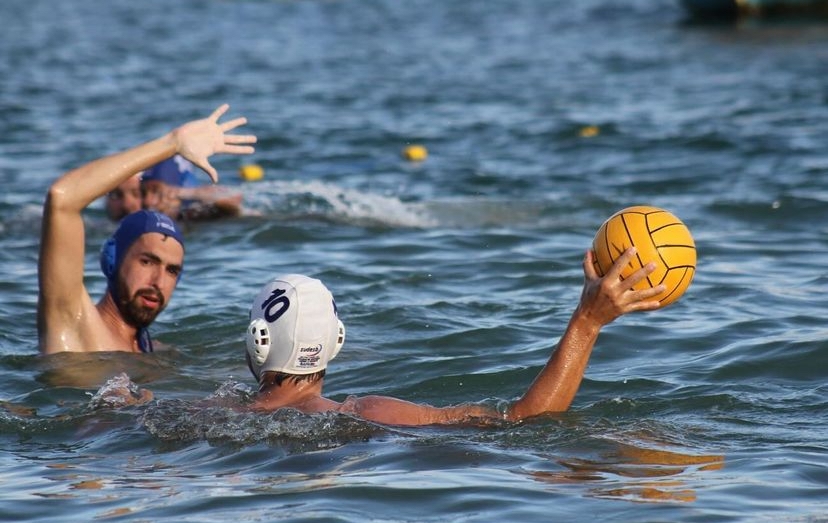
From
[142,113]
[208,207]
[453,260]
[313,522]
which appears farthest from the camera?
[142,113]

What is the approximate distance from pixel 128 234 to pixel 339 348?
2.31 m

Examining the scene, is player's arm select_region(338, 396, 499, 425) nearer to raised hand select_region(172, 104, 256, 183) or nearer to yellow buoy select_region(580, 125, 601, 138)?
raised hand select_region(172, 104, 256, 183)

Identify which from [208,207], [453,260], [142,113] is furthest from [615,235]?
[142,113]

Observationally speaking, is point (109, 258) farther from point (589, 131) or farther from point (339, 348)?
point (589, 131)

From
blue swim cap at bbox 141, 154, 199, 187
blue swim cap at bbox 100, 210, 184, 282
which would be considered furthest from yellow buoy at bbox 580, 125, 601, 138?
blue swim cap at bbox 100, 210, 184, 282

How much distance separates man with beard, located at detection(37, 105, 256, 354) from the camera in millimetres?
7340

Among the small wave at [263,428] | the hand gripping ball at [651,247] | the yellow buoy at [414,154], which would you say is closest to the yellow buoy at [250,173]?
the yellow buoy at [414,154]

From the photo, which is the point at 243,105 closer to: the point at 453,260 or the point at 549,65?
the point at 549,65

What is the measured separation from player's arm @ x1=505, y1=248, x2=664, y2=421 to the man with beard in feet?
7.12

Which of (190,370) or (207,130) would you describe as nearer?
(207,130)

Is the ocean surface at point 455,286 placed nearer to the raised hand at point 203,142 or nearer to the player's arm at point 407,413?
the player's arm at point 407,413

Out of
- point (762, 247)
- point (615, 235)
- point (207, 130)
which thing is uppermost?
point (207, 130)

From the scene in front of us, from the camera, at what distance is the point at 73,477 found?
21.4 feet

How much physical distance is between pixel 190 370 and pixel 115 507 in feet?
9.86
